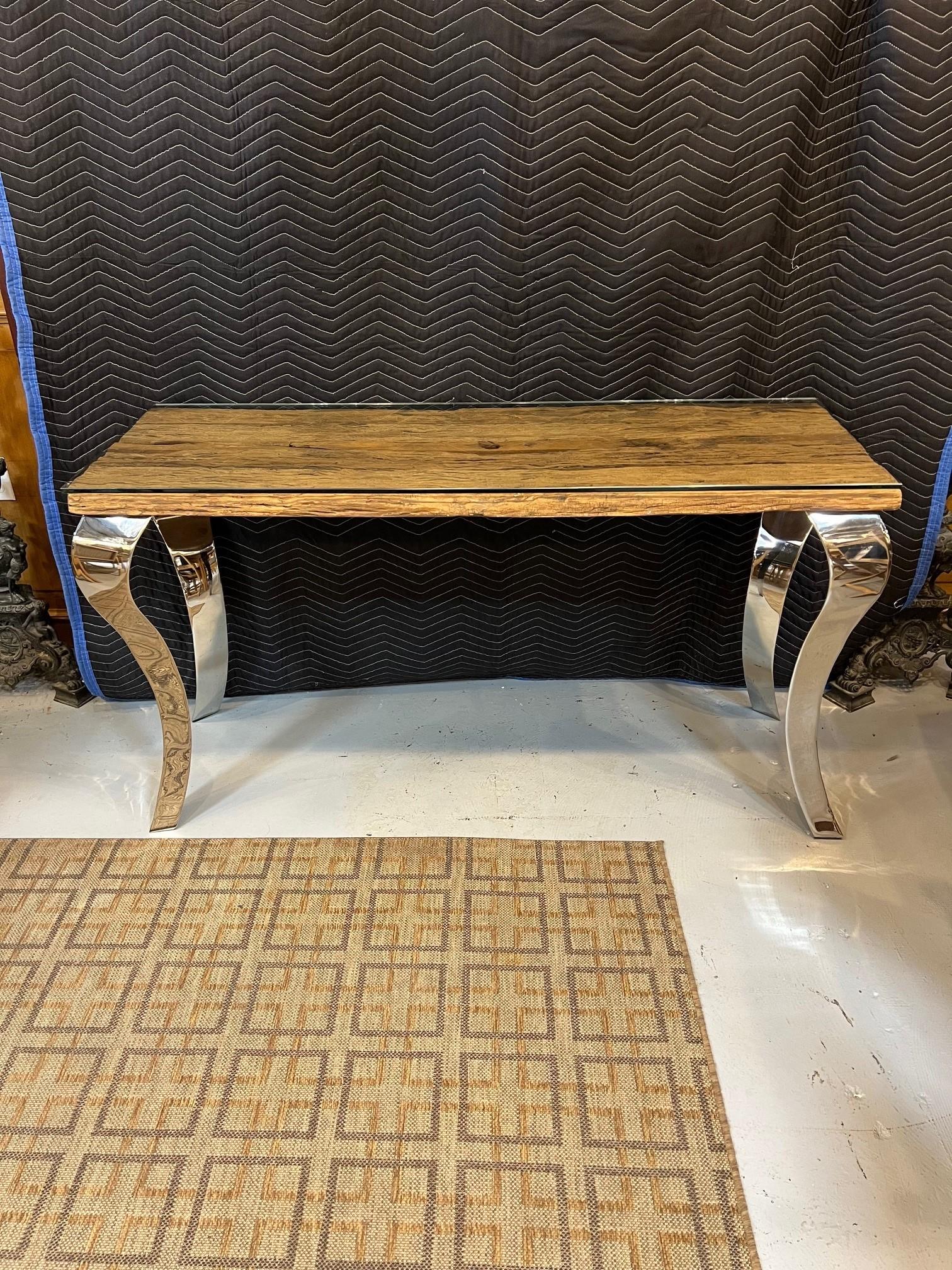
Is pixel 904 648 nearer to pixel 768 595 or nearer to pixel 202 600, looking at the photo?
pixel 768 595

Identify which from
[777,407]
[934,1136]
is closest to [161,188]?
[777,407]

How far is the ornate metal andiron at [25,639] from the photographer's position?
1.78m

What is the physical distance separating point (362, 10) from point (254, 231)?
0.36 metres

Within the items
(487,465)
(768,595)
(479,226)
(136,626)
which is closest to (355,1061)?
(136,626)

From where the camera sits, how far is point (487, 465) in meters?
1.39

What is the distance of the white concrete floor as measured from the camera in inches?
45.2

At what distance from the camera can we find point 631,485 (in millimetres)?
1314

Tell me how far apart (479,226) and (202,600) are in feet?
2.68

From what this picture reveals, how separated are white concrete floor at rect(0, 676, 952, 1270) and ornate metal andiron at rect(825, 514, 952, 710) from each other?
0.16 ft

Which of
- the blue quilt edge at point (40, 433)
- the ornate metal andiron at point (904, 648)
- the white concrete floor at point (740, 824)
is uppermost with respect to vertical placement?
the blue quilt edge at point (40, 433)

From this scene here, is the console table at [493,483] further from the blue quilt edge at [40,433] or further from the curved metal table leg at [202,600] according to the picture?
the blue quilt edge at [40,433]

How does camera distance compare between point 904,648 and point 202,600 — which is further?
point 904,648

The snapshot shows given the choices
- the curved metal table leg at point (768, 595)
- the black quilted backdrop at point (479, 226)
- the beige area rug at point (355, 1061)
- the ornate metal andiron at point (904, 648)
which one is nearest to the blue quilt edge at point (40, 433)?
the black quilted backdrop at point (479, 226)

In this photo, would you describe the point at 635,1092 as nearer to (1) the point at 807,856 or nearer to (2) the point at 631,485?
(1) the point at 807,856
